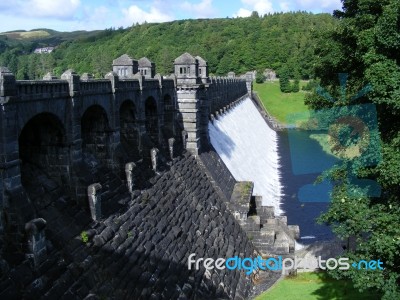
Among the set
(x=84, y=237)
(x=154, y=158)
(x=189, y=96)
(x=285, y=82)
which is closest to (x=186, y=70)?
(x=189, y=96)

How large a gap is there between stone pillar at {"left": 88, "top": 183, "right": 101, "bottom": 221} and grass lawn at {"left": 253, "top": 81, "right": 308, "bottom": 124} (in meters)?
80.8

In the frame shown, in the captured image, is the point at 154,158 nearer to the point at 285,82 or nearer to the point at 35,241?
the point at 35,241

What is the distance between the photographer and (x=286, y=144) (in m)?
72.7

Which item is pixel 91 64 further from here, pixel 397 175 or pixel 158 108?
pixel 397 175

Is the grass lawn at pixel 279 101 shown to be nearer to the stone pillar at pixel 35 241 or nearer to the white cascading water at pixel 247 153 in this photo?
the white cascading water at pixel 247 153

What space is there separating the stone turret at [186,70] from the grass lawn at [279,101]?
66.8 metres

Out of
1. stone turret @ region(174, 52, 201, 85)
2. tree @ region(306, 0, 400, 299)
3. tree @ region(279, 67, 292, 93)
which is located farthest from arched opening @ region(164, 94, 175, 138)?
tree @ region(279, 67, 292, 93)

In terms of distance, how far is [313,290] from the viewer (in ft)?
70.4

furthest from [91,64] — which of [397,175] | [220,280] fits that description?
[397,175]

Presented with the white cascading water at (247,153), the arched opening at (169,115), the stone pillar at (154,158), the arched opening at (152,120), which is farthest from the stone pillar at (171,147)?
the white cascading water at (247,153)

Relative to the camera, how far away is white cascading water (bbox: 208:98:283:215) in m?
38.6

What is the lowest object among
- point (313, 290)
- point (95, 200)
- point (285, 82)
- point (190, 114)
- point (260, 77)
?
point (313, 290)

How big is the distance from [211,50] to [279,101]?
4836 cm

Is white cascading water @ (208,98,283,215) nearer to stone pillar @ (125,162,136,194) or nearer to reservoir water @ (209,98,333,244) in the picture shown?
reservoir water @ (209,98,333,244)
